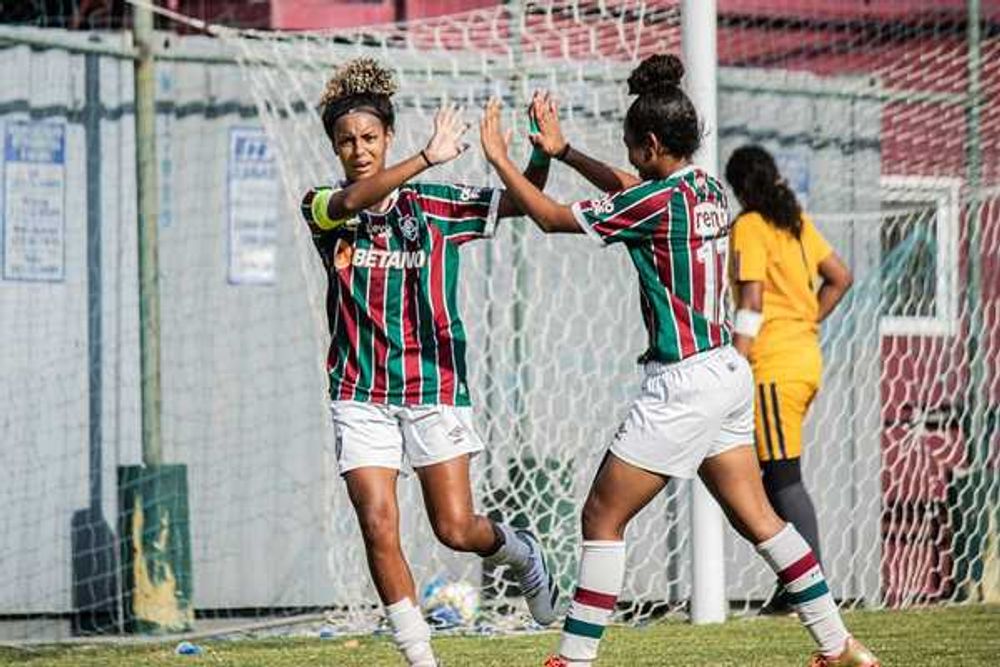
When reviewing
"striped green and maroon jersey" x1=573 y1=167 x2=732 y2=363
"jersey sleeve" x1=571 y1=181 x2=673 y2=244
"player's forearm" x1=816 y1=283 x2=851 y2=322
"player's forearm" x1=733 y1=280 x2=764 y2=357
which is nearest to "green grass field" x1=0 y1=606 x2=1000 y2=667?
"player's forearm" x1=733 y1=280 x2=764 y2=357

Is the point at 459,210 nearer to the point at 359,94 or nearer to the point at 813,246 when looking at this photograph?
the point at 359,94

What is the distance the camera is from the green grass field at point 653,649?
704 centimetres

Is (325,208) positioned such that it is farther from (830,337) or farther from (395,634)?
(830,337)

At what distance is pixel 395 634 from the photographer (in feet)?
19.2

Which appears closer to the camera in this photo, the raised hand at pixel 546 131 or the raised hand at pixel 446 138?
the raised hand at pixel 446 138

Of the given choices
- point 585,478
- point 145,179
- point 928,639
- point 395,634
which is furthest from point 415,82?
point 395,634

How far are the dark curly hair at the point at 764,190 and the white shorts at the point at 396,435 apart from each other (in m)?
2.59

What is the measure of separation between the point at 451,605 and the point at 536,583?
83.5 inches

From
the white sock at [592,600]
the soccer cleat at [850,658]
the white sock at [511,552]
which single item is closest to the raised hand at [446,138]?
the white sock at [592,600]

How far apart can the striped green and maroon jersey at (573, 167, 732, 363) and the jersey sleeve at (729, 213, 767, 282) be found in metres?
2.20

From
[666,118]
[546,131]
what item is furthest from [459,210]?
[666,118]

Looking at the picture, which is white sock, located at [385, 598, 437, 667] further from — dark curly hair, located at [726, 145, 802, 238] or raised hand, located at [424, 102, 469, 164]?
dark curly hair, located at [726, 145, 802, 238]

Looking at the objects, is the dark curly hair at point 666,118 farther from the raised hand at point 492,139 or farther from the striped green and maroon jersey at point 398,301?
the striped green and maroon jersey at point 398,301

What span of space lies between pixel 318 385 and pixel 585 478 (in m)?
1.26
